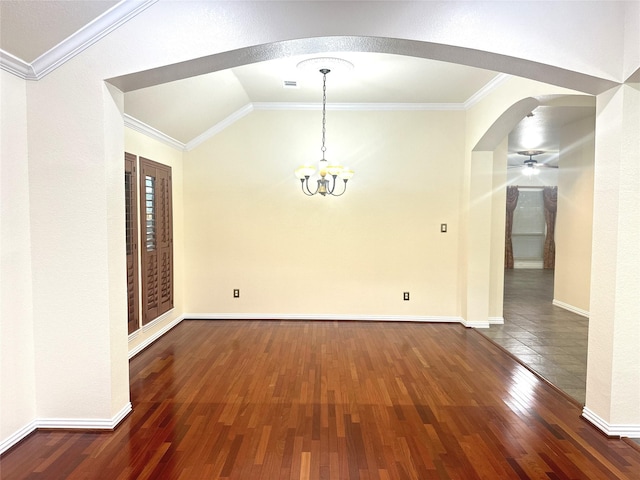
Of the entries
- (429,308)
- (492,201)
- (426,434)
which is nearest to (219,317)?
(429,308)

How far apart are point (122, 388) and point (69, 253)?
103 centimetres

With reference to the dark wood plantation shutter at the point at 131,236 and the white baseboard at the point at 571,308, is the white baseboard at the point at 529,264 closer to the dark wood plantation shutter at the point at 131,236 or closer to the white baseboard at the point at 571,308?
the white baseboard at the point at 571,308

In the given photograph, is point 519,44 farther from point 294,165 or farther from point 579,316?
point 579,316

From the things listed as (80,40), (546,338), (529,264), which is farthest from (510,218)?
(80,40)

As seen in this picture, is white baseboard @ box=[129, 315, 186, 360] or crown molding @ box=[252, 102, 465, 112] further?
crown molding @ box=[252, 102, 465, 112]

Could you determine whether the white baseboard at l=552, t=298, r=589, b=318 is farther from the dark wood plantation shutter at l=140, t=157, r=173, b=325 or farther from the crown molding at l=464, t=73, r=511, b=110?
the dark wood plantation shutter at l=140, t=157, r=173, b=325

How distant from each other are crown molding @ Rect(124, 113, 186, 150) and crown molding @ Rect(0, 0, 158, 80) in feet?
4.08

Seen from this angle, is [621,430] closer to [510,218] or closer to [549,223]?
[510,218]

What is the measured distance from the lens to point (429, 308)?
5430 mm

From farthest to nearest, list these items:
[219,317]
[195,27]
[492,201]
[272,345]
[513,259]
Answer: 1. [513,259]
2. [219,317]
3. [492,201]
4. [272,345]
5. [195,27]

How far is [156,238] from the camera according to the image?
4590 millimetres

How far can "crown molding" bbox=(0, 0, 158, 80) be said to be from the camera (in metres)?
2.45

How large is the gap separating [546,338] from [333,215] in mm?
3023

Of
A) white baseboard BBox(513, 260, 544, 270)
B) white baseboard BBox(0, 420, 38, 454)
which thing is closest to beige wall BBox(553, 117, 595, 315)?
white baseboard BBox(513, 260, 544, 270)
